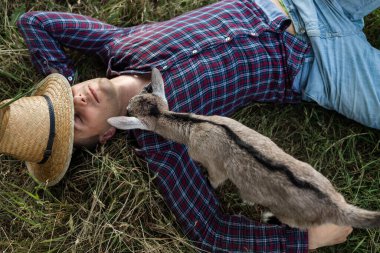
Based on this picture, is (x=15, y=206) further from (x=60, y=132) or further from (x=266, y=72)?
(x=266, y=72)

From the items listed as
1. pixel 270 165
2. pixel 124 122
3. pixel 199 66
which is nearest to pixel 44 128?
pixel 124 122

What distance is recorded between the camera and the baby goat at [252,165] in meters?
3.12

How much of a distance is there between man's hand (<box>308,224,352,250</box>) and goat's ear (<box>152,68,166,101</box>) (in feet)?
6.10

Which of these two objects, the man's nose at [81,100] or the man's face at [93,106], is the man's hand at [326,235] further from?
the man's nose at [81,100]

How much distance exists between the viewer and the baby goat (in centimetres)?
312

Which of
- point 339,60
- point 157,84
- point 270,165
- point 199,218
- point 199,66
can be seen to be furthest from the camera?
point 339,60

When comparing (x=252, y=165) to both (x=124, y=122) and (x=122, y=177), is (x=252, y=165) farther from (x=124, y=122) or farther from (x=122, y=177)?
(x=122, y=177)

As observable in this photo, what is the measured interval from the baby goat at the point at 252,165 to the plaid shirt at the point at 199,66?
24 centimetres

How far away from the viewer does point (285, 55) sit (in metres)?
4.17

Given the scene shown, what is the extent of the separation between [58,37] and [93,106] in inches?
37.8

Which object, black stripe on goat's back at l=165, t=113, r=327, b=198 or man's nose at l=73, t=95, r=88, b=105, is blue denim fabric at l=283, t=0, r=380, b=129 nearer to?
black stripe on goat's back at l=165, t=113, r=327, b=198

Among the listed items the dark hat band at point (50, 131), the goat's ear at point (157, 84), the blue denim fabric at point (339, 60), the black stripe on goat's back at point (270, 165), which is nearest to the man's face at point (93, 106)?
the dark hat band at point (50, 131)

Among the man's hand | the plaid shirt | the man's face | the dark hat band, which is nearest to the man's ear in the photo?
the man's face

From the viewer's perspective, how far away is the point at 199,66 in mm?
3955
